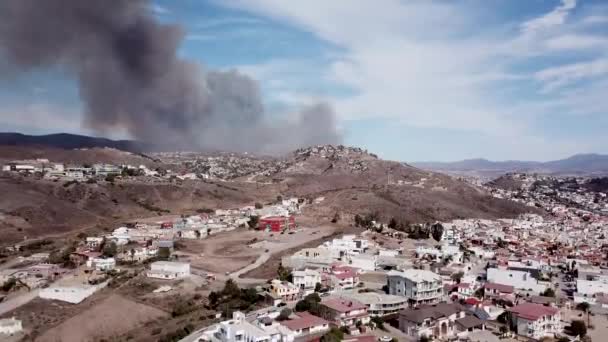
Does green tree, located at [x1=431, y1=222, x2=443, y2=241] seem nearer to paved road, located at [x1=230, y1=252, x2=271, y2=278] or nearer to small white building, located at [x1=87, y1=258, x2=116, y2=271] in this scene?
paved road, located at [x1=230, y1=252, x2=271, y2=278]

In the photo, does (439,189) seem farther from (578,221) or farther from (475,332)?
(475,332)

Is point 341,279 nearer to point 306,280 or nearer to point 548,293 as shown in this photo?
point 306,280

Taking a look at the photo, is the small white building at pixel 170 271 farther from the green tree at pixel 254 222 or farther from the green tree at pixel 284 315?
the green tree at pixel 254 222

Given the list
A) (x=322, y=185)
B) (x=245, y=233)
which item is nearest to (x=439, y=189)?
(x=322, y=185)

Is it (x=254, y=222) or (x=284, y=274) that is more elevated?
(x=254, y=222)

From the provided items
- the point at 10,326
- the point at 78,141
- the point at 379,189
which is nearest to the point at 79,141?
the point at 78,141

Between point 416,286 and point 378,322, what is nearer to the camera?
point 378,322
